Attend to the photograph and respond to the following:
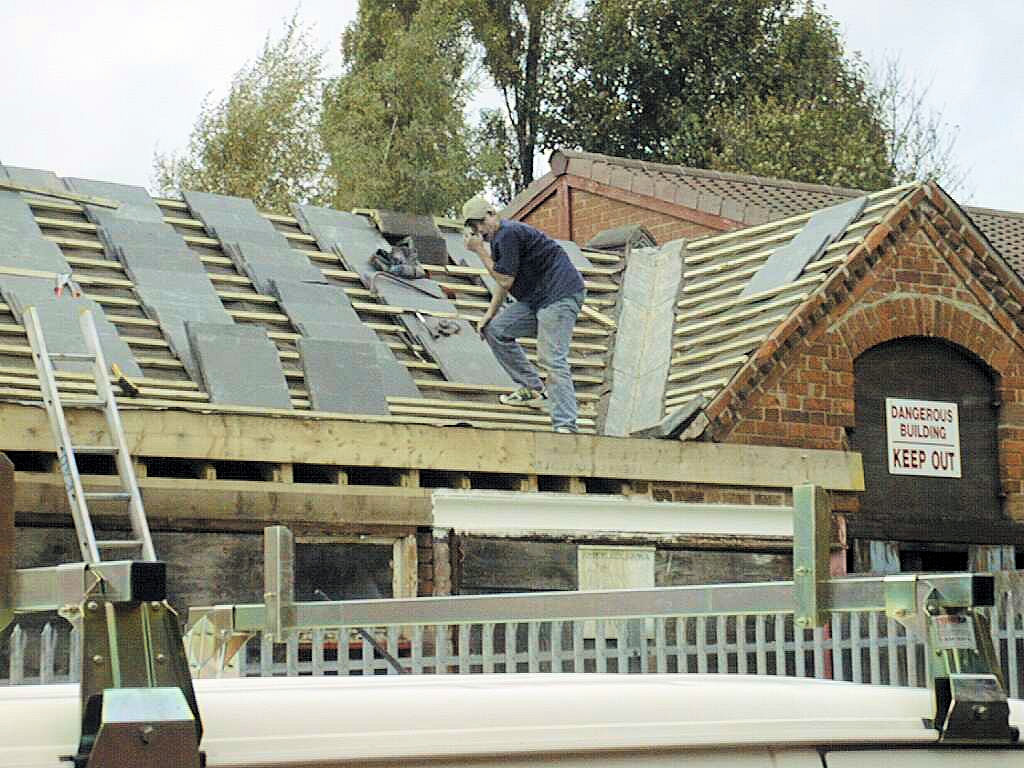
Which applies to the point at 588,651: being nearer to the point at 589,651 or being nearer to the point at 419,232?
the point at 589,651

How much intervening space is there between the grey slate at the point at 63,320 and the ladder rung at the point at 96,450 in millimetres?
1476

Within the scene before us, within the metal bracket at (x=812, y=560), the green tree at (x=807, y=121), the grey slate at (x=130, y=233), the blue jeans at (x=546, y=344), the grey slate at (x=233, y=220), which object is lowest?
the metal bracket at (x=812, y=560)

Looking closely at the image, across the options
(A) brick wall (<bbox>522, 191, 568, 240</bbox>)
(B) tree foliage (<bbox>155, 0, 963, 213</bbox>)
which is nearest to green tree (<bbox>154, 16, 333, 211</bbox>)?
(B) tree foliage (<bbox>155, 0, 963, 213</bbox>)

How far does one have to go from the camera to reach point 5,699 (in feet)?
6.85

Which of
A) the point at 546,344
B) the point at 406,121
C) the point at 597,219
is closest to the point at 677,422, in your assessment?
the point at 546,344

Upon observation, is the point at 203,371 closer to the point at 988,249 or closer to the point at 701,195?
the point at 988,249

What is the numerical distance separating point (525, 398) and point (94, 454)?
412 centimetres

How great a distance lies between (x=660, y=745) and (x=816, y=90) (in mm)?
44596

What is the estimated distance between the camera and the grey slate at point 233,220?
15.6m

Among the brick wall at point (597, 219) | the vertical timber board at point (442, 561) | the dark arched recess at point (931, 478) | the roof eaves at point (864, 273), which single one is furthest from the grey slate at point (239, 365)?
the brick wall at point (597, 219)

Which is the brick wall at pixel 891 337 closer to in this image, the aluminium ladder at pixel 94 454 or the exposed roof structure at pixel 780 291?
the exposed roof structure at pixel 780 291

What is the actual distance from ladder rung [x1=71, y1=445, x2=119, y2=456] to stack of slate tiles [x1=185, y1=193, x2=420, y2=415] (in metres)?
2.39

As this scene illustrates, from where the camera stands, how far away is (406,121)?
45.2m

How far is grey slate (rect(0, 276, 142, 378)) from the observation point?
12.1 metres
